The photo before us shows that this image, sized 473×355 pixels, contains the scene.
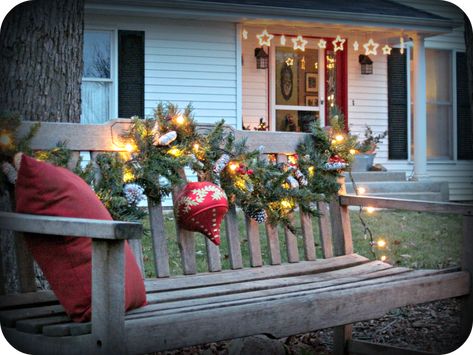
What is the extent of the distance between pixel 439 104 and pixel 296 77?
2578 millimetres

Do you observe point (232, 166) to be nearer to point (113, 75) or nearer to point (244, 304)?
point (244, 304)

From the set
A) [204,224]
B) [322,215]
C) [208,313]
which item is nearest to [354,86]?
[322,215]

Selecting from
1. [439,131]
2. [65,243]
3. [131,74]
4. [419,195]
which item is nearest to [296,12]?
[131,74]

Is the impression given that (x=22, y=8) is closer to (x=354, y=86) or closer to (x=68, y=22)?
(x=68, y=22)

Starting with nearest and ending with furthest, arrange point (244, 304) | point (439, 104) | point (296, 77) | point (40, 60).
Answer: point (244, 304), point (40, 60), point (296, 77), point (439, 104)

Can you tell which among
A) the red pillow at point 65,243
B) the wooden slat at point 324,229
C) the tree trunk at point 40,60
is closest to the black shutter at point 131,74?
the wooden slat at point 324,229

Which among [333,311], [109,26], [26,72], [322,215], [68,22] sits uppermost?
[109,26]

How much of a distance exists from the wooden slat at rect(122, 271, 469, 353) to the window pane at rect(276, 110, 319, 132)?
26.4 ft

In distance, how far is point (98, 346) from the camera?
7.73ft

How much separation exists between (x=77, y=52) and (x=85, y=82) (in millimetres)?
6488

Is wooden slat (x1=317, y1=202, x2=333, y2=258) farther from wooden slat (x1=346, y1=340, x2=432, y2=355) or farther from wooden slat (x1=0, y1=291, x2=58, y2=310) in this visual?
wooden slat (x1=0, y1=291, x2=58, y2=310)

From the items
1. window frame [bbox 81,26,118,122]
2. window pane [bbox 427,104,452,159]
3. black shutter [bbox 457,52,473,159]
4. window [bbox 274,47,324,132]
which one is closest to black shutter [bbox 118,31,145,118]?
window frame [bbox 81,26,118,122]

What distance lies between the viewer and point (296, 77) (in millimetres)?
11766

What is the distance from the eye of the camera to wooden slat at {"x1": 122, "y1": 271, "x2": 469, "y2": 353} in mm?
2498
